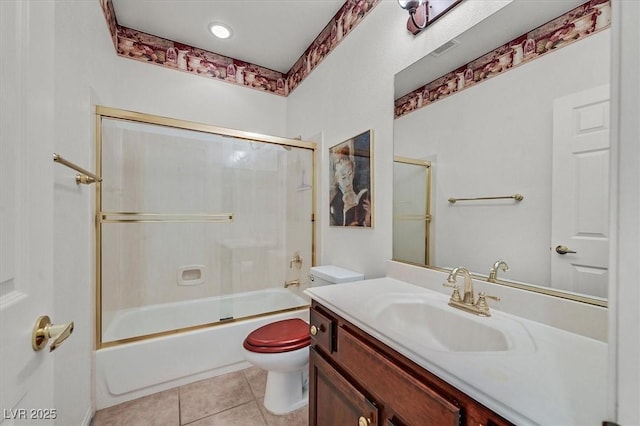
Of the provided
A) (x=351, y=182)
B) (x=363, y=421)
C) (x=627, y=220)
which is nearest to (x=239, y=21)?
(x=351, y=182)

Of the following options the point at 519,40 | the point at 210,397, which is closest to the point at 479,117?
the point at 519,40

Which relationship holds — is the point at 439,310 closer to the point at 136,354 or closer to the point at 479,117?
the point at 479,117

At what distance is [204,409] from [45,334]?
134 centimetres

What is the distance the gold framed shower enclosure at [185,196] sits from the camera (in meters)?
1.61

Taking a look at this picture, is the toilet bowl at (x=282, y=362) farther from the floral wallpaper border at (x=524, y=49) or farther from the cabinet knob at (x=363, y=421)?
the floral wallpaper border at (x=524, y=49)

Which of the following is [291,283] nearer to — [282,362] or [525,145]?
[282,362]

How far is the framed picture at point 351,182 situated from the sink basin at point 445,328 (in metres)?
0.65

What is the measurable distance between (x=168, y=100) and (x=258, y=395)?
99.7 inches

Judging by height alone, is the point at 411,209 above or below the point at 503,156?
below

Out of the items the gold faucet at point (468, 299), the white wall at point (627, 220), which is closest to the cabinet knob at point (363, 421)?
the gold faucet at point (468, 299)

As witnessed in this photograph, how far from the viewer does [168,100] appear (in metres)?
2.37

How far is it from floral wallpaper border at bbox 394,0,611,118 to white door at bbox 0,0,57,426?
1390mm

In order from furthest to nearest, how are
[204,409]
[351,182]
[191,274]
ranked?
1. [191,274]
2. [351,182]
3. [204,409]

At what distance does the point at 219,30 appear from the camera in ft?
7.23
